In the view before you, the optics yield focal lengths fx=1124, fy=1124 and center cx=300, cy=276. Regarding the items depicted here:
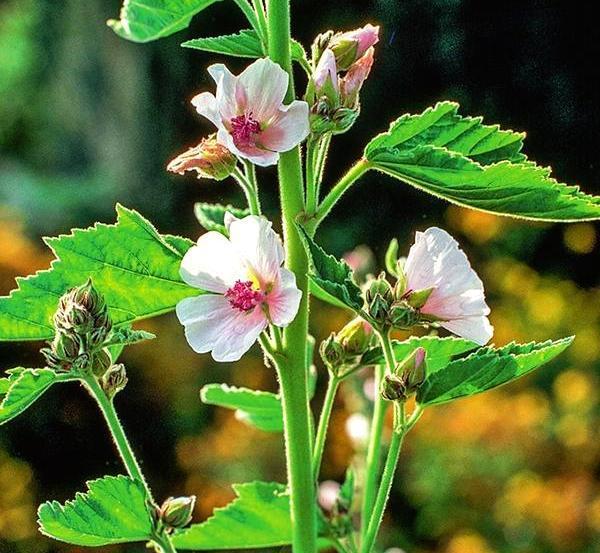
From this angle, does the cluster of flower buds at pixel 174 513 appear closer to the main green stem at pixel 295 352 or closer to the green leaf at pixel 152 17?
the main green stem at pixel 295 352

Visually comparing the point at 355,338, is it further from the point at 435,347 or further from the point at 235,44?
the point at 235,44

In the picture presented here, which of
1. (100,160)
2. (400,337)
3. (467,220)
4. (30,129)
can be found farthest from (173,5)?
(30,129)

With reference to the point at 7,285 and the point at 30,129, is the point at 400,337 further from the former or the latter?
the point at 30,129

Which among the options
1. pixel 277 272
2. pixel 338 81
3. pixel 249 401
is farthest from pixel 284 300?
pixel 249 401

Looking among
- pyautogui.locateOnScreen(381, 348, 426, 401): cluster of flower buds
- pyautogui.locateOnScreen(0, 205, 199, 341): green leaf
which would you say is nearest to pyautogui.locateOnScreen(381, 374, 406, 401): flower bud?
pyautogui.locateOnScreen(381, 348, 426, 401): cluster of flower buds

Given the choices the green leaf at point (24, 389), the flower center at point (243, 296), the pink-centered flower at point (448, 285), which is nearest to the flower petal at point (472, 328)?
the pink-centered flower at point (448, 285)

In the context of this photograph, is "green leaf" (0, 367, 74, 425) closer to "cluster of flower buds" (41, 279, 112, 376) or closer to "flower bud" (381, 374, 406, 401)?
"cluster of flower buds" (41, 279, 112, 376)
